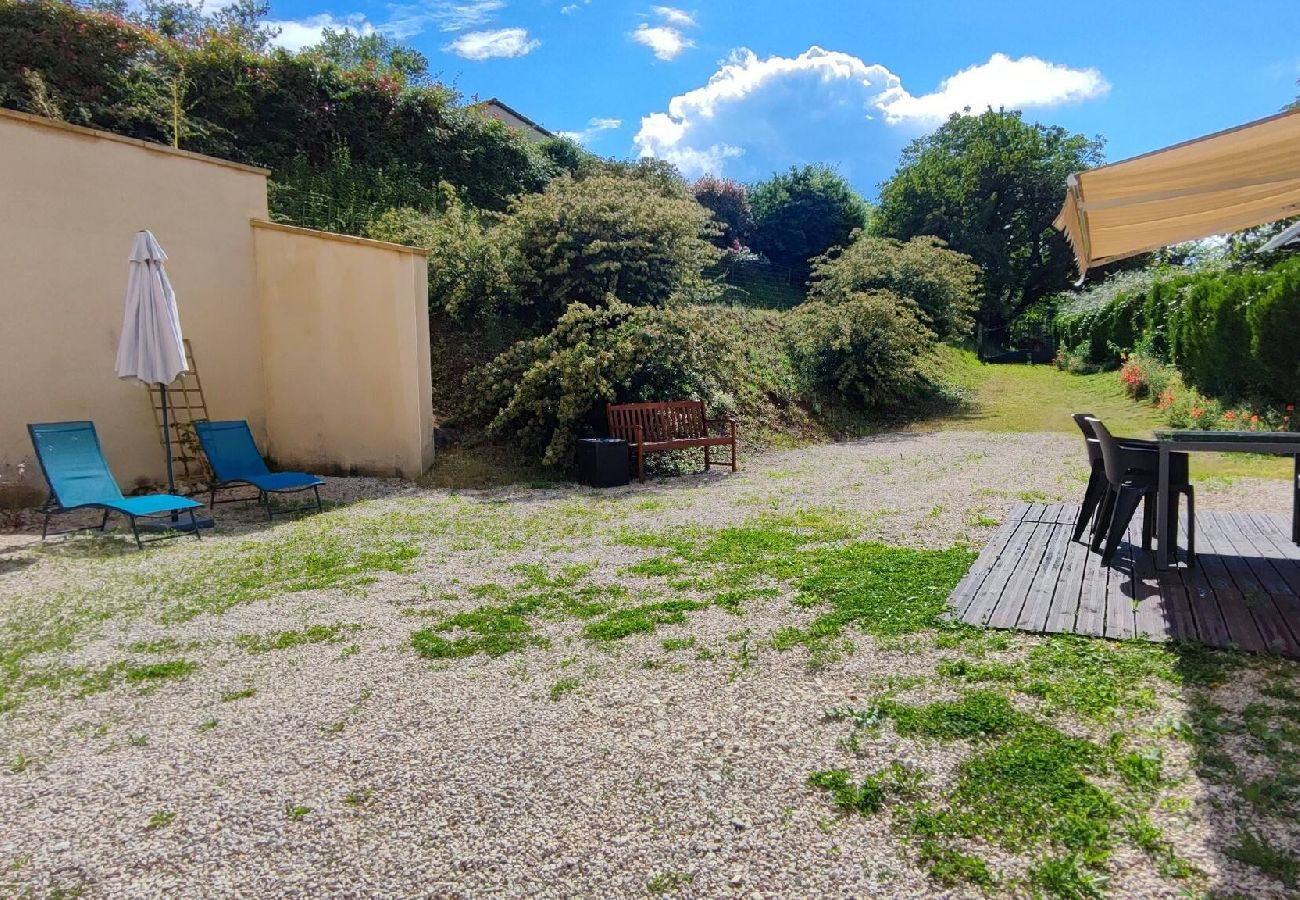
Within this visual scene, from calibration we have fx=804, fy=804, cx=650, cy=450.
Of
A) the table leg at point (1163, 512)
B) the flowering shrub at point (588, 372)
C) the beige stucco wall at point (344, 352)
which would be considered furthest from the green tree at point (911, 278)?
the table leg at point (1163, 512)

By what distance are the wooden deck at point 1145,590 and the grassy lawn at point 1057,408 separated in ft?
13.6

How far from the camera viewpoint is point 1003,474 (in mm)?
9188

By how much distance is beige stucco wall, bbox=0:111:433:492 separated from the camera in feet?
25.0

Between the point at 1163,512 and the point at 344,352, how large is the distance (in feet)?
27.4

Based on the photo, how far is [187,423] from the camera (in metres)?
9.08

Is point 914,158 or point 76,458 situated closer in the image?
point 76,458

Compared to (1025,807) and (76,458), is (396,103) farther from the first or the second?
(1025,807)

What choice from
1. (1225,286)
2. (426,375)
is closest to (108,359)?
(426,375)

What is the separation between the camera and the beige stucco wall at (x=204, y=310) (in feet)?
25.0

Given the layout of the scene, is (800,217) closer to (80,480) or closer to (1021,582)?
(80,480)

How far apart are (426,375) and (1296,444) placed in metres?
8.12

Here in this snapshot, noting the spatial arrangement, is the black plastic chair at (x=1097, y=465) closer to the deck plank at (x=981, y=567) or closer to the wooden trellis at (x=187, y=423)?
the deck plank at (x=981, y=567)

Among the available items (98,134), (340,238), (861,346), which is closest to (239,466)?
(340,238)

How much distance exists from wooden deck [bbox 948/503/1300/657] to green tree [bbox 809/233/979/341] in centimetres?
1190
